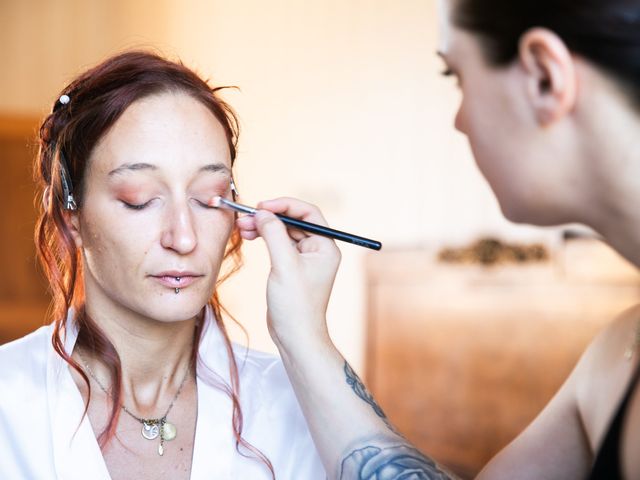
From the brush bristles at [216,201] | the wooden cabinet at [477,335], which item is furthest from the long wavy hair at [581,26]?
the wooden cabinet at [477,335]

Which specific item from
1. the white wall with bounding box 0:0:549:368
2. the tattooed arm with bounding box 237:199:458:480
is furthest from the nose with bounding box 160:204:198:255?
the white wall with bounding box 0:0:549:368

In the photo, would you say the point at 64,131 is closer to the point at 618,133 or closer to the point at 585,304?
the point at 618,133

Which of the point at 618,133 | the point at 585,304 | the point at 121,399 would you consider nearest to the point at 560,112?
the point at 618,133

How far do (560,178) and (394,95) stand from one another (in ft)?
9.76

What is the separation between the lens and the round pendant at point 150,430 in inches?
49.3

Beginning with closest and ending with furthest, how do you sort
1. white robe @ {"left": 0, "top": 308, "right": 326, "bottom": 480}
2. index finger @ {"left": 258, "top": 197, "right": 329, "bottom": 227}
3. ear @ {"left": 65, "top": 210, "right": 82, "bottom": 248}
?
white robe @ {"left": 0, "top": 308, "right": 326, "bottom": 480}
index finger @ {"left": 258, "top": 197, "right": 329, "bottom": 227}
ear @ {"left": 65, "top": 210, "right": 82, "bottom": 248}

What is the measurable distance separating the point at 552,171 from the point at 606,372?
29cm

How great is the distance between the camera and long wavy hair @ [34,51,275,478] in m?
1.25

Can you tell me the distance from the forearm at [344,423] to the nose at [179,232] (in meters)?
0.22

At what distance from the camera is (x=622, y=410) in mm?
842

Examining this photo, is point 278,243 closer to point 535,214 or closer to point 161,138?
point 161,138

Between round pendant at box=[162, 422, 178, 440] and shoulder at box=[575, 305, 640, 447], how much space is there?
2.04 feet

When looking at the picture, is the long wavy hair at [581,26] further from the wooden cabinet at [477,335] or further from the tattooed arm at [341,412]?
the wooden cabinet at [477,335]

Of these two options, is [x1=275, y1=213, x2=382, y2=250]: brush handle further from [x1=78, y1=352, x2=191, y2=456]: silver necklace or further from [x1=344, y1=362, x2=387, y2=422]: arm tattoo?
[x1=78, y1=352, x2=191, y2=456]: silver necklace
